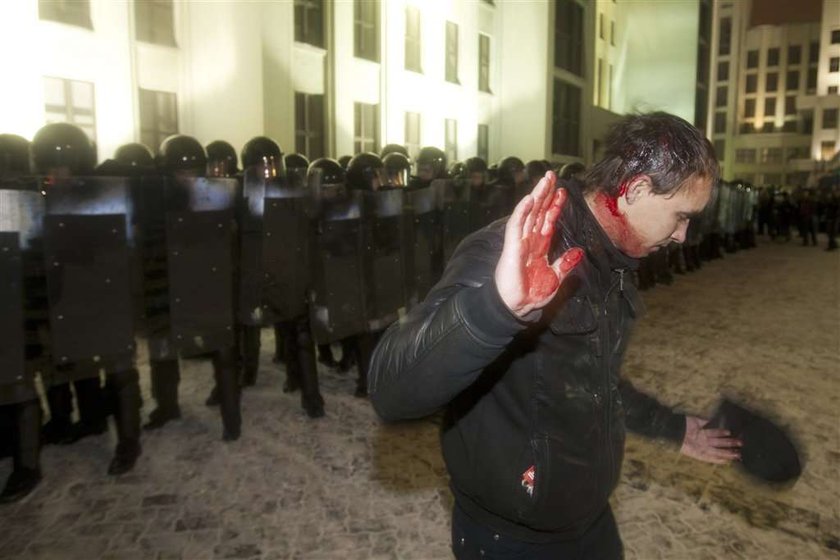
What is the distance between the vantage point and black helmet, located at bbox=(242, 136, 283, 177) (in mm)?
5172

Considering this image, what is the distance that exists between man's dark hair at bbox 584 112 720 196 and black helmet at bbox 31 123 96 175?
3.94 meters

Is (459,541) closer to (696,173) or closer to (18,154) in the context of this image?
(696,173)

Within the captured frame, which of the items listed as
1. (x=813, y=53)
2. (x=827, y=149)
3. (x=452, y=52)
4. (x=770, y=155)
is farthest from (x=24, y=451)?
(x=813, y=53)

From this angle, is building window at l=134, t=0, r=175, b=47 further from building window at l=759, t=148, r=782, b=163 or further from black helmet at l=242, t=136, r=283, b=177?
building window at l=759, t=148, r=782, b=163

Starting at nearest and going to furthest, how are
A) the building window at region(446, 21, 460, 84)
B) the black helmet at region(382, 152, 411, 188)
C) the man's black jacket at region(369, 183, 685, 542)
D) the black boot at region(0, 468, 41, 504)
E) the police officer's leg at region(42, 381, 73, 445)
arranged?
the man's black jacket at region(369, 183, 685, 542), the black boot at region(0, 468, 41, 504), the police officer's leg at region(42, 381, 73, 445), the black helmet at region(382, 152, 411, 188), the building window at region(446, 21, 460, 84)

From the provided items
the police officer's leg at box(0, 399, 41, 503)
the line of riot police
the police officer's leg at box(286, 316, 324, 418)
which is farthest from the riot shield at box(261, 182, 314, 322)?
the police officer's leg at box(0, 399, 41, 503)

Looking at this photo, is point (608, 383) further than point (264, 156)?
No

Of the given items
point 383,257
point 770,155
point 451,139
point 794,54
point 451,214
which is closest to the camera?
point 383,257

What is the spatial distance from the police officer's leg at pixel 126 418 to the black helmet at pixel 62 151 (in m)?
1.42

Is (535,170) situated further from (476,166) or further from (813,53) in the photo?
(813,53)

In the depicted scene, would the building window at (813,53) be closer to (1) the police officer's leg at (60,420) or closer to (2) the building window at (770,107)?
(2) the building window at (770,107)

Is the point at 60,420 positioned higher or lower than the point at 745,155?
lower

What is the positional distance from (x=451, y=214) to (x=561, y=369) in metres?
5.02

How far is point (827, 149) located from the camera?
70.9 metres
